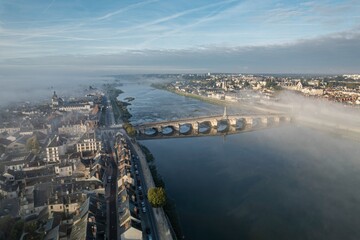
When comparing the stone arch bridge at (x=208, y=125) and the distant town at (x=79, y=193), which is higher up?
the distant town at (x=79, y=193)

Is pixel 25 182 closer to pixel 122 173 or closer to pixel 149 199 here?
pixel 122 173

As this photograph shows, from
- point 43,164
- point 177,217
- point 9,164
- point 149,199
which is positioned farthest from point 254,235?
point 9,164

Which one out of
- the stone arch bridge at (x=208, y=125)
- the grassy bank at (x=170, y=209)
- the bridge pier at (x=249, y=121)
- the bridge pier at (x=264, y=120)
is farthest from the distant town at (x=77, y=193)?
the bridge pier at (x=264, y=120)

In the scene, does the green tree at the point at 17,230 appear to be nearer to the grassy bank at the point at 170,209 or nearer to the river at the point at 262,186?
the grassy bank at the point at 170,209

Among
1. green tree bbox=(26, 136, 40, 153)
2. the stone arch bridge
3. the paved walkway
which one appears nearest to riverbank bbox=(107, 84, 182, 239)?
the paved walkway

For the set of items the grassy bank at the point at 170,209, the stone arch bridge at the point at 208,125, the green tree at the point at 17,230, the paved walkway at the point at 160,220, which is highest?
the green tree at the point at 17,230

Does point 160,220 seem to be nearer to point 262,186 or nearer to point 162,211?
point 162,211

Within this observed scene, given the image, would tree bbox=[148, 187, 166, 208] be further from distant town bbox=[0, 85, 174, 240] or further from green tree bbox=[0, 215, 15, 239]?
green tree bbox=[0, 215, 15, 239]

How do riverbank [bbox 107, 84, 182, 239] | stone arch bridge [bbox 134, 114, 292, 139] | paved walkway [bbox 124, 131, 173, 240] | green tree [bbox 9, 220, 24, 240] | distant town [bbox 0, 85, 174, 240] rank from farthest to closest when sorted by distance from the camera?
stone arch bridge [bbox 134, 114, 292, 139]
riverbank [bbox 107, 84, 182, 239]
paved walkway [bbox 124, 131, 173, 240]
distant town [bbox 0, 85, 174, 240]
green tree [bbox 9, 220, 24, 240]

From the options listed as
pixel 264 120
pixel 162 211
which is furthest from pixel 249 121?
pixel 162 211
